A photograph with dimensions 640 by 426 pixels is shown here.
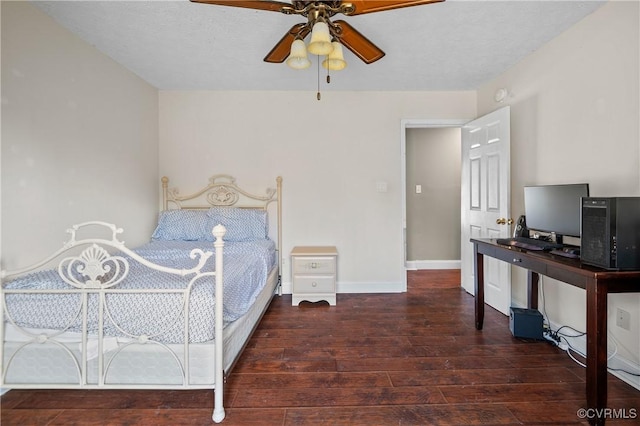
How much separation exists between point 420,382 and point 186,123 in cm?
355

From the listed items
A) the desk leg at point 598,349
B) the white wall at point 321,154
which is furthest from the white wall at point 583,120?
the white wall at point 321,154

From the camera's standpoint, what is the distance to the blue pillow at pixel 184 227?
321 cm

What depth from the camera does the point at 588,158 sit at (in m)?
2.08

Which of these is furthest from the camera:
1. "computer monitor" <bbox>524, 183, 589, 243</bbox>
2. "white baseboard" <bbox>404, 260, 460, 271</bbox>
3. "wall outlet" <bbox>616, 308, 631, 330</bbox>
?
"white baseboard" <bbox>404, 260, 460, 271</bbox>

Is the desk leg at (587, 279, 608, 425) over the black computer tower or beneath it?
beneath

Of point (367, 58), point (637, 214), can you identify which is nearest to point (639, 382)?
point (637, 214)

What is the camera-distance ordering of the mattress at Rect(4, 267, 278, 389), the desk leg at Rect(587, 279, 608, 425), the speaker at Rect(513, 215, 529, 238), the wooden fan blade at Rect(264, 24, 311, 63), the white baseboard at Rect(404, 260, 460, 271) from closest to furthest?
the desk leg at Rect(587, 279, 608, 425) < the mattress at Rect(4, 267, 278, 389) < the wooden fan blade at Rect(264, 24, 311, 63) < the speaker at Rect(513, 215, 529, 238) < the white baseboard at Rect(404, 260, 460, 271)

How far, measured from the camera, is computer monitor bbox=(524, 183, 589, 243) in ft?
6.49

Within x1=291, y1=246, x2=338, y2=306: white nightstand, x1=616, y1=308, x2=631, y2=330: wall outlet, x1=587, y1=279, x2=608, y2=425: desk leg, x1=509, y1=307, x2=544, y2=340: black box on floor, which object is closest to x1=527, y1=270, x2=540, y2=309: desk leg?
x1=509, y1=307, x2=544, y2=340: black box on floor

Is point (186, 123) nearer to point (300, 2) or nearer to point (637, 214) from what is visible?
point (300, 2)

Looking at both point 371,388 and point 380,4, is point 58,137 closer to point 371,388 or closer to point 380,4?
point 380,4

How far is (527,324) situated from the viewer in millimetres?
2336

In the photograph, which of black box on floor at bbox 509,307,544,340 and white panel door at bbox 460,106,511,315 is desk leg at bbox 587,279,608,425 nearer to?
black box on floor at bbox 509,307,544,340

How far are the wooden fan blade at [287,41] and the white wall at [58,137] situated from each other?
1.57 m
